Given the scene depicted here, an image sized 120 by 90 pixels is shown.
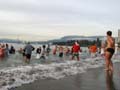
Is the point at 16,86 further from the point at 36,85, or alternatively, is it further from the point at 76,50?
the point at 76,50

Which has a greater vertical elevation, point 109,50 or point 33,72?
point 109,50

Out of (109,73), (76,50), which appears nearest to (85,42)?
(76,50)

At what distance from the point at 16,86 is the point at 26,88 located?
1.81 ft

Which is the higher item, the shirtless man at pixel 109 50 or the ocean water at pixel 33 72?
the shirtless man at pixel 109 50

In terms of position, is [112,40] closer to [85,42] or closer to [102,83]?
[102,83]

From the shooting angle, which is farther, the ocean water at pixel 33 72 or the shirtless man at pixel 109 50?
the shirtless man at pixel 109 50

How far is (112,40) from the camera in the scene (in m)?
16.7

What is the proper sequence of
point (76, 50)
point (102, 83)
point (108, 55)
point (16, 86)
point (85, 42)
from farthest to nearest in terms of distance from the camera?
point (85, 42)
point (76, 50)
point (108, 55)
point (102, 83)
point (16, 86)

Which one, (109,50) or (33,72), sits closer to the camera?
(109,50)

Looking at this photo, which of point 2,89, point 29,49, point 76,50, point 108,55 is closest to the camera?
point 2,89

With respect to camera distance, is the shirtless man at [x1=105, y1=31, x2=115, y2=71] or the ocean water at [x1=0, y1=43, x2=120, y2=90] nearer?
the ocean water at [x1=0, y1=43, x2=120, y2=90]

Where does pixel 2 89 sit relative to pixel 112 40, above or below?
below

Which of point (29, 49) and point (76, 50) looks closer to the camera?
point (29, 49)

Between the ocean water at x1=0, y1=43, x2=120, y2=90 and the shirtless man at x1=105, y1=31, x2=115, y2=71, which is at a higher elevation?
the shirtless man at x1=105, y1=31, x2=115, y2=71
